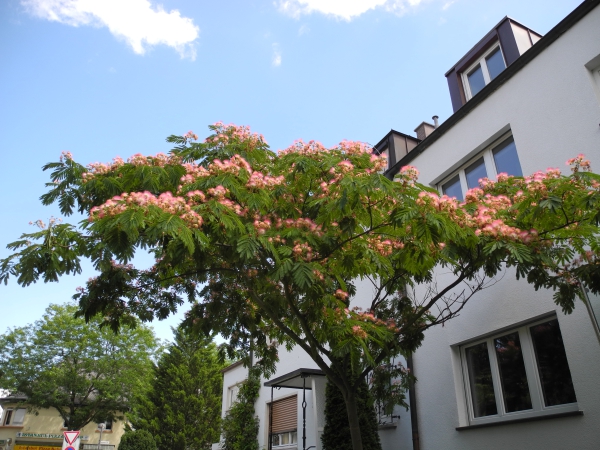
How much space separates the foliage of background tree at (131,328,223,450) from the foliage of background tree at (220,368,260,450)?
10644 millimetres

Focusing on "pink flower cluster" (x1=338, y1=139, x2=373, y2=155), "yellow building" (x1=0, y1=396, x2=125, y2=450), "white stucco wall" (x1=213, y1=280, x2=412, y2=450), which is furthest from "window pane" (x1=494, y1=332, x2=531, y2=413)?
"yellow building" (x1=0, y1=396, x2=125, y2=450)

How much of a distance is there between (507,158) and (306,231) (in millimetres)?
5051

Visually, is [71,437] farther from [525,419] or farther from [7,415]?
[7,415]

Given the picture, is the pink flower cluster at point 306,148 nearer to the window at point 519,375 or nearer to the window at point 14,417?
the window at point 519,375

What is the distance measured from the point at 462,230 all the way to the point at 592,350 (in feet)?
9.34

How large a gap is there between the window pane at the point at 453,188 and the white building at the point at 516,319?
3 centimetres

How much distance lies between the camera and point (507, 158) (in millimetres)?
8578

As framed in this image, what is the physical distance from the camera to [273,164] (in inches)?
265

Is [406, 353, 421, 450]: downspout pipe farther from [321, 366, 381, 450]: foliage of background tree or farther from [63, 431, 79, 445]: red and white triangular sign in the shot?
[63, 431, 79, 445]: red and white triangular sign

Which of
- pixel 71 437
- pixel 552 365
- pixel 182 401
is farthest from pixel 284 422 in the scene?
pixel 182 401

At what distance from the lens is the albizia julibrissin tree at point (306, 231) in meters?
4.82

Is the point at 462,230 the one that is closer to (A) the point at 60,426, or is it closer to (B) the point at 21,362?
(B) the point at 21,362

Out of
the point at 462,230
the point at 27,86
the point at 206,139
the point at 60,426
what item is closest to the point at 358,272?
the point at 462,230

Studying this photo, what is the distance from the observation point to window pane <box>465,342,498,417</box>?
25.0ft
